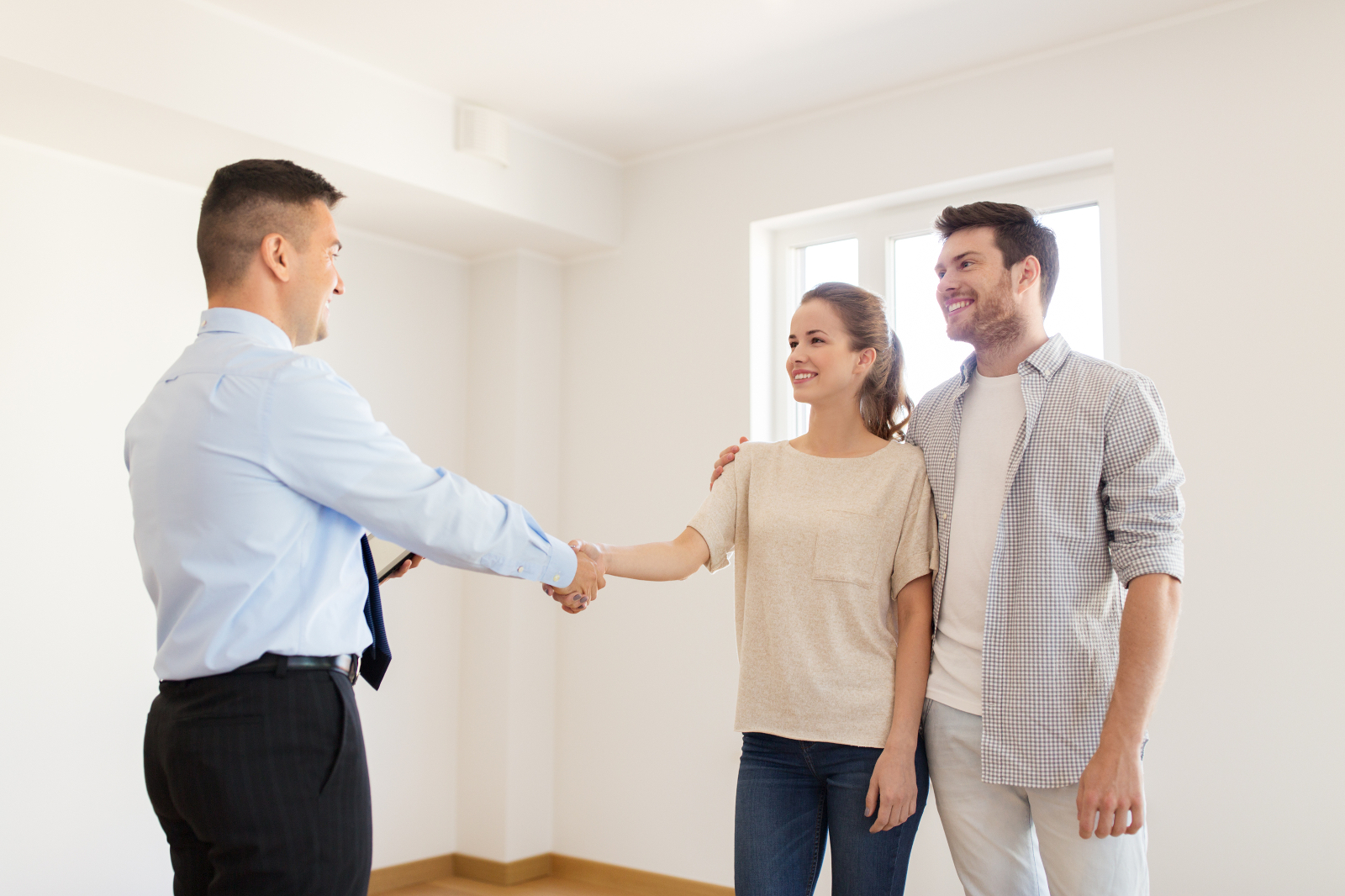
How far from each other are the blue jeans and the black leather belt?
758 millimetres

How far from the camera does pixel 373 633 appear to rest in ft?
5.66

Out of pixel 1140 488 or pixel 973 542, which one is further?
pixel 973 542

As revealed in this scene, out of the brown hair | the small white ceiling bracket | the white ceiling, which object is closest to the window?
the white ceiling

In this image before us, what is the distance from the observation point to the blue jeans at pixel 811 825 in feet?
5.88

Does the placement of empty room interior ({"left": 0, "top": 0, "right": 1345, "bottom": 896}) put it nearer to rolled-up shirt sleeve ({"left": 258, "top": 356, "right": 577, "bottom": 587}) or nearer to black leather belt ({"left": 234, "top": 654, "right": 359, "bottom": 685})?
rolled-up shirt sleeve ({"left": 258, "top": 356, "right": 577, "bottom": 587})

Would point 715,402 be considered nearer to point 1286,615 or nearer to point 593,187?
point 593,187

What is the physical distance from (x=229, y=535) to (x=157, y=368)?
2.21 meters

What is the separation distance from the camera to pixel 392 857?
391cm

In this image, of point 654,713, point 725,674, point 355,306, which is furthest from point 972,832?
point 355,306

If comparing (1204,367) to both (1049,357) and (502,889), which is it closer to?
(1049,357)

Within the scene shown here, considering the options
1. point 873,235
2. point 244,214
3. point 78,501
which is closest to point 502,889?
point 78,501

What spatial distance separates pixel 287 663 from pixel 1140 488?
130 cm

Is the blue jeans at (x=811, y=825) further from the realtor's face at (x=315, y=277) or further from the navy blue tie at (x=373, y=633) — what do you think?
the realtor's face at (x=315, y=277)

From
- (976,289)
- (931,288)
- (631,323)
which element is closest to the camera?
(976,289)
